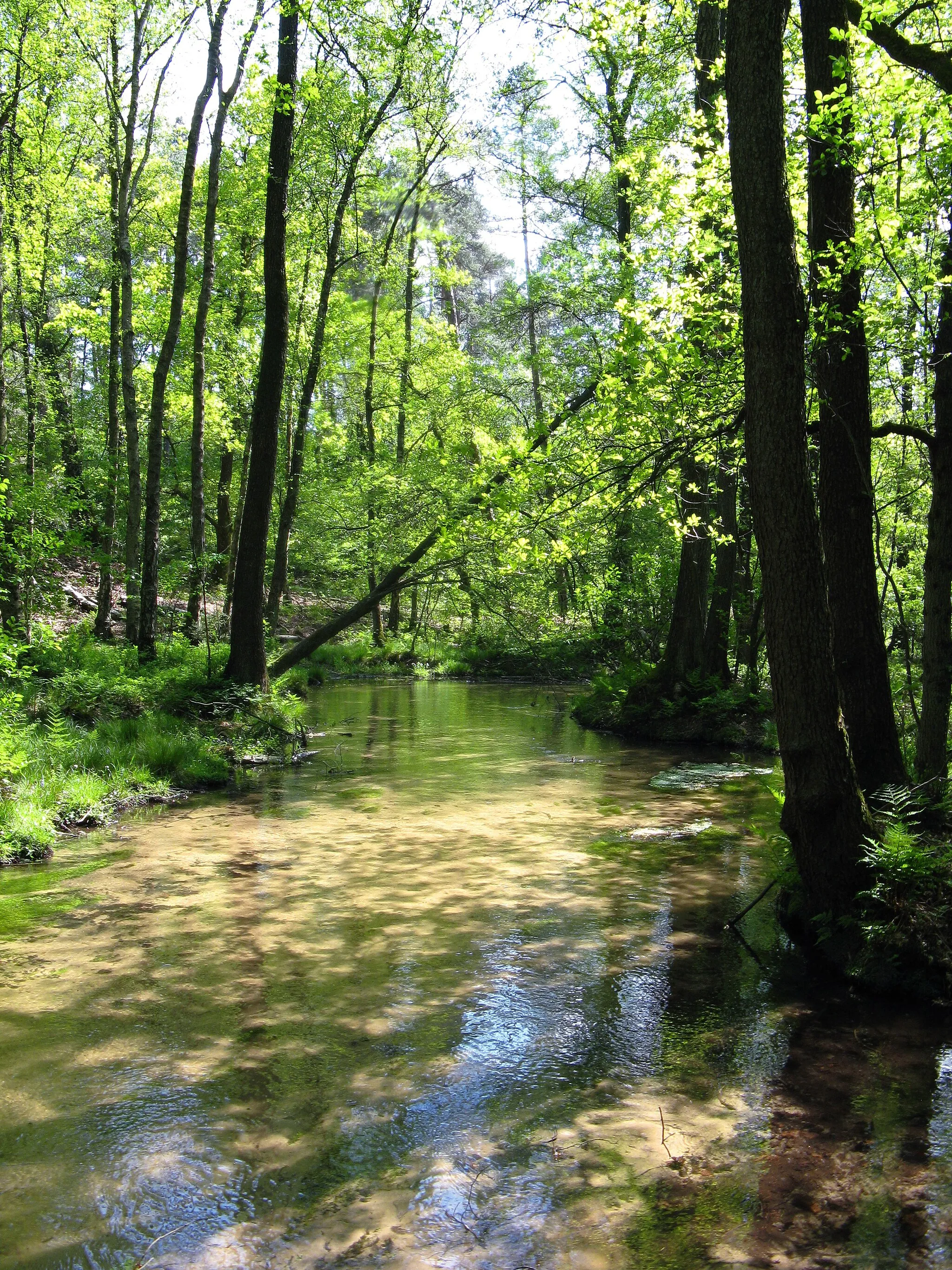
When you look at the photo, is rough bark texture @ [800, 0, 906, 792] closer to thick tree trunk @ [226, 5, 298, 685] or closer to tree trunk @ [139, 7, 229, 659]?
thick tree trunk @ [226, 5, 298, 685]

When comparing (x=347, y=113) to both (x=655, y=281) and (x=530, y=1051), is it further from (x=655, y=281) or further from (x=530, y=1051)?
(x=530, y=1051)

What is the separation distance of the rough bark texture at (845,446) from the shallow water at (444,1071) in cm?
161

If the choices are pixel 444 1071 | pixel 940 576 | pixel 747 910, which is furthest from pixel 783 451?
pixel 444 1071

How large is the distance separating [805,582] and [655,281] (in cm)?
1407

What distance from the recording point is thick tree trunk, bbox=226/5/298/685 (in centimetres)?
1298

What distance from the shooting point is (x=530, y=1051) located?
4.62 metres

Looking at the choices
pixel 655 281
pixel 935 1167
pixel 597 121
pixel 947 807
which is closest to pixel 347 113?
pixel 597 121

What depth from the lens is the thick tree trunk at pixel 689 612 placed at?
15141 mm

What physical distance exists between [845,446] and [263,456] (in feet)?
29.4

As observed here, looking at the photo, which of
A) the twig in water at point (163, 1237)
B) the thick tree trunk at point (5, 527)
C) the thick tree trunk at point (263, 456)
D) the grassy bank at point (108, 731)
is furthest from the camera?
the thick tree trunk at point (263, 456)

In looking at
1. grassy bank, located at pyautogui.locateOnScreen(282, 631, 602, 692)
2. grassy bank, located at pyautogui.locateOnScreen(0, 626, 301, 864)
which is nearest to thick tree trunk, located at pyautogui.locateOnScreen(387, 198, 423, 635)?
grassy bank, located at pyautogui.locateOnScreen(282, 631, 602, 692)

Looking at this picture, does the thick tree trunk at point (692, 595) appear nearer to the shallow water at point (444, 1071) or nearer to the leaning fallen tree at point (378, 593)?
the leaning fallen tree at point (378, 593)

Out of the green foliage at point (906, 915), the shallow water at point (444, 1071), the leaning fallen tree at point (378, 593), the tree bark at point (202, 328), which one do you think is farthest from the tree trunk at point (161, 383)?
the green foliage at point (906, 915)

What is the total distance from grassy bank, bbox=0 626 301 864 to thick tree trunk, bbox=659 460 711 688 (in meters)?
6.56
